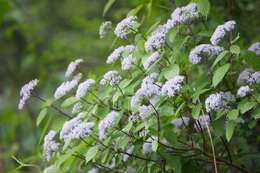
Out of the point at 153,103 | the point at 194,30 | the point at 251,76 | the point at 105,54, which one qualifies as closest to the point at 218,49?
the point at 251,76

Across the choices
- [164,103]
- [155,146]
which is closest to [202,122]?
[164,103]

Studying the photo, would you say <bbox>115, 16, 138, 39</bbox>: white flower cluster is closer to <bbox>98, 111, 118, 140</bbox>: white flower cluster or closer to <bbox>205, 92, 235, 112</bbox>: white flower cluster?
<bbox>98, 111, 118, 140</bbox>: white flower cluster

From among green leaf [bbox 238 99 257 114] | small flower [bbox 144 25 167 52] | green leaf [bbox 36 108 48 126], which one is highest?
small flower [bbox 144 25 167 52]

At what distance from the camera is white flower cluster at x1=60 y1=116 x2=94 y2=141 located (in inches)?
79.4

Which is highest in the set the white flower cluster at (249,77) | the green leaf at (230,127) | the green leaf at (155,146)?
the white flower cluster at (249,77)

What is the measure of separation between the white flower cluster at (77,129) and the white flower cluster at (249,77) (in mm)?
672

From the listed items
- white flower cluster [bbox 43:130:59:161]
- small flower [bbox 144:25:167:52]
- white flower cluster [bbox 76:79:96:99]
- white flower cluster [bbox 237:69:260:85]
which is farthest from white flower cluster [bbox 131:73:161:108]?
white flower cluster [bbox 43:130:59:161]

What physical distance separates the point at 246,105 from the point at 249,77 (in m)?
0.21

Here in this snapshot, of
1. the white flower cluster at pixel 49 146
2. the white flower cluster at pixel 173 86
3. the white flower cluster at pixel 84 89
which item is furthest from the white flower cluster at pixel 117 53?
the white flower cluster at pixel 49 146

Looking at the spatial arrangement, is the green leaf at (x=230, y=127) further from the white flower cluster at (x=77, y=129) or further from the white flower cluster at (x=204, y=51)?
the white flower cluster at (x=77, y=129)

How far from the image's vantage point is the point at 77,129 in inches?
80.2

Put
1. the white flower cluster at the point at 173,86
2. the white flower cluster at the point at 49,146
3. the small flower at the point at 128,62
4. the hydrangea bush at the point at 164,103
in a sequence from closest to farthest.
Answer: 1. the white flower cluster at the point at 173,86
2. the hydrangea bush at the point at 164,103
3. the small flower at the point at 128,62
4. the white flower cluster at the point at 49,146

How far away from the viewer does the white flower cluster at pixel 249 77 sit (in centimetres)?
198

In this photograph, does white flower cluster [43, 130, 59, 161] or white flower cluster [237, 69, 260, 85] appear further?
white flower cluster [43, 130, 59, 161]
